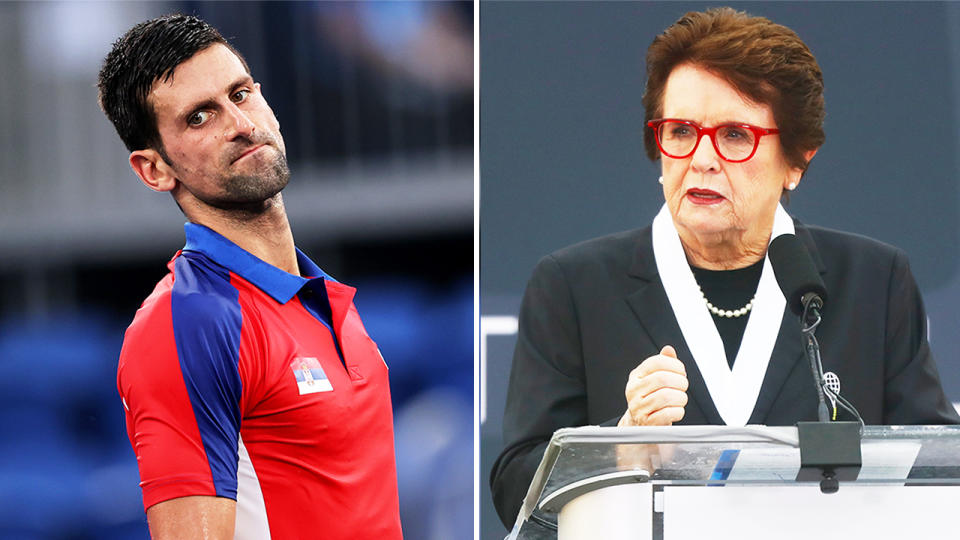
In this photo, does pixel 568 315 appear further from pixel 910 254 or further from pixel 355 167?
pixel 910 254

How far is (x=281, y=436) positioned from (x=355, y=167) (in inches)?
36.3

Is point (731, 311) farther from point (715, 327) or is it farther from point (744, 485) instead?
point (744, 485)

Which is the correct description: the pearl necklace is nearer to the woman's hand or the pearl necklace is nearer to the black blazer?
the black blazer

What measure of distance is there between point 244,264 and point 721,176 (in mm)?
1283

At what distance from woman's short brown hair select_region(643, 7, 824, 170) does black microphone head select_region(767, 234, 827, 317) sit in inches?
52.2

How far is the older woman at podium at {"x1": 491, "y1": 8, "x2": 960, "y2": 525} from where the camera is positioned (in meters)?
3.14

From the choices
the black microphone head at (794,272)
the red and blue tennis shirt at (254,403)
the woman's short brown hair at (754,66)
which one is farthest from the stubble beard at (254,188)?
the black microphone head at (794,272)

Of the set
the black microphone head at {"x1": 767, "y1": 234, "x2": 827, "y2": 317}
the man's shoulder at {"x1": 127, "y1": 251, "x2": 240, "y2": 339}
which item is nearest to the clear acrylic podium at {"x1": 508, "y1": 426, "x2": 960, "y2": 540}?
the black microphone head at {"x1": 767, "y1": 234, "x2": 827, "y2": 317}

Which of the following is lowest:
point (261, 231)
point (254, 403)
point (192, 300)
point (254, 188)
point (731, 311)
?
point (254, 403)

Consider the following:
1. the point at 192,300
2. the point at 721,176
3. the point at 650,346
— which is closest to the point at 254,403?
the point at 192,300

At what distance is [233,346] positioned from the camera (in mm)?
2719

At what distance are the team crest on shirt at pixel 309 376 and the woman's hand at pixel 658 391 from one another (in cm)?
72

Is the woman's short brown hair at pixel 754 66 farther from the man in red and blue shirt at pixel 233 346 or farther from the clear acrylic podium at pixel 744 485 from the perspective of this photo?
the clear acrylic podium at pixel 744 485

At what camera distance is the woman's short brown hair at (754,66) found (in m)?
3.25
